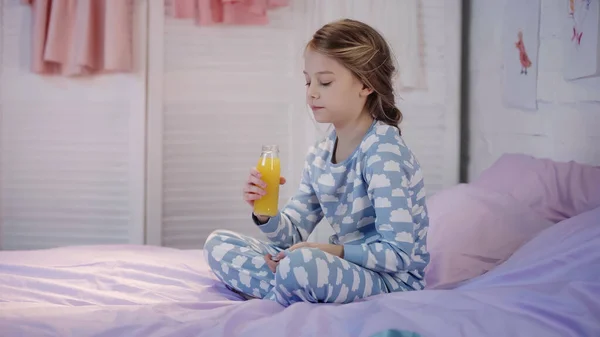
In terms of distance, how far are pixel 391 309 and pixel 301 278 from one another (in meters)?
0.22

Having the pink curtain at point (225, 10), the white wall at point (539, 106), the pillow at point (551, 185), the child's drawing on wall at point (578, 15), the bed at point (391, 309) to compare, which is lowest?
the bed at point (391, 309)

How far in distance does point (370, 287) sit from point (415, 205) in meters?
0.23

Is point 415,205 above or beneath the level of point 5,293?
above

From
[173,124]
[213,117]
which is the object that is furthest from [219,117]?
[173,124]

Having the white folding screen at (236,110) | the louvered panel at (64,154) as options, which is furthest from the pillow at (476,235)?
the louvered panel at (64,154)

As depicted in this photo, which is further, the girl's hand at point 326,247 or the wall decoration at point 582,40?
the wall decoration at point 582,40

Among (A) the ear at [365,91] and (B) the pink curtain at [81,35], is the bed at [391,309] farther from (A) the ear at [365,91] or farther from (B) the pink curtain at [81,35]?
(B) the pink curtain at [81,35]

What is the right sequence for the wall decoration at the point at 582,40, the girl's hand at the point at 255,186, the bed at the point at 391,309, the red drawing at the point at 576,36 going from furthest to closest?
the red drawing at the point at 576,36, the wall decoration at the point at 582,40, the girl's hand at the point at 255,186, the bed at the point at 391,309

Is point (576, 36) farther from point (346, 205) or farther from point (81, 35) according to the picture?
point (81, 35)

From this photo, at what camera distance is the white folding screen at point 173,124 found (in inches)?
121

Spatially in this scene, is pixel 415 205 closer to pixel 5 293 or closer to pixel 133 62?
pixel 5 293

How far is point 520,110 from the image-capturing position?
2604mm

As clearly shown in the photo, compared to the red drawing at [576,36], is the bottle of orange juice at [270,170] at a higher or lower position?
lower

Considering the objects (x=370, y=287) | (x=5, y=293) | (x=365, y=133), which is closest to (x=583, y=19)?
(x=365, y=133)
